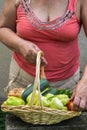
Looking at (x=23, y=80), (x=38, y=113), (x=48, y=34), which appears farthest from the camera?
(x=23, y=80)

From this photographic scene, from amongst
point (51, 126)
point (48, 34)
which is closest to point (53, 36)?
point (48, 34)

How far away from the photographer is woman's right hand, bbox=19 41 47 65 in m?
3.33

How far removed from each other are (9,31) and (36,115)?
87 centimetres

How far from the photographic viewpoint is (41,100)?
301 cm

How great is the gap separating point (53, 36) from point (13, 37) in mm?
304

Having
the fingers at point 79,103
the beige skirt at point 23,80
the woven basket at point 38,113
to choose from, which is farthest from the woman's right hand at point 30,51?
the fingers at point 79,103

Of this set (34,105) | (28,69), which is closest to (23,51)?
(28,69)

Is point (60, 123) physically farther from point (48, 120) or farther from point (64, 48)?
point (64, 48)

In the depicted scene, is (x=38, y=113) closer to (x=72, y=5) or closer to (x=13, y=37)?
(x=13, y=37)

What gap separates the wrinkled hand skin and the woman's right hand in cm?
33

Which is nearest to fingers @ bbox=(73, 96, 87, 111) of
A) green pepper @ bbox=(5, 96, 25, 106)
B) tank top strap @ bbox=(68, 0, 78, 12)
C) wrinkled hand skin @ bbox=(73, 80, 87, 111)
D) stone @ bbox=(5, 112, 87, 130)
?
wrinkled hand skin @ bbox=(73, 80, 87, 111)

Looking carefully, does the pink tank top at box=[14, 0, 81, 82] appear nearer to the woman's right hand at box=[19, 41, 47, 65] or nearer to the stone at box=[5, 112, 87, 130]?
the woman's right hand at box=[19, 41, 47, 65]

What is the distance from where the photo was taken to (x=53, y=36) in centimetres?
353

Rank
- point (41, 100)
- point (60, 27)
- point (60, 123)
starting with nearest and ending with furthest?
1. point (41, 100)
2. point (60, 123)
3. point (60, 27)
